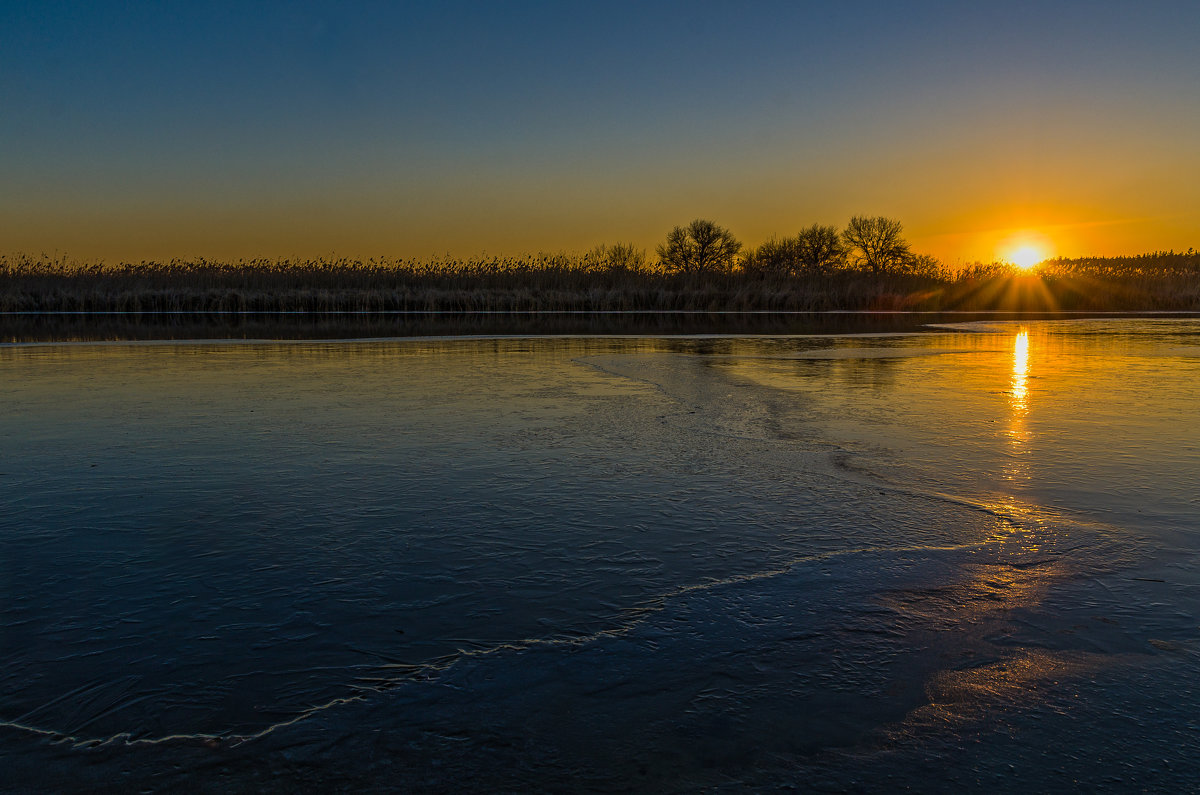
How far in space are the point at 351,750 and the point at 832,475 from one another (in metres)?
2.97

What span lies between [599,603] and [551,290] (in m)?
26.4

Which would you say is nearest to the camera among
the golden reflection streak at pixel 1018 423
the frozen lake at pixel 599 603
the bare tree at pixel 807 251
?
the frozen lake at pixel 599 603

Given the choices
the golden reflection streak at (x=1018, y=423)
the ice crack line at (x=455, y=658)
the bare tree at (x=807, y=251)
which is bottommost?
the ice crack line at (x=455, y=658)

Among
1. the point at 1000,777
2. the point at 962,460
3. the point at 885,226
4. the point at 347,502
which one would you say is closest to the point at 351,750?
the point at 1000,777

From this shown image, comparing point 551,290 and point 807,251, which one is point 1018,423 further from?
point 807,251

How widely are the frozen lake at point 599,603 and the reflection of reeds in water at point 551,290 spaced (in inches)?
873

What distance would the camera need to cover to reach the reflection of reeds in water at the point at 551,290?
26641 millimetres

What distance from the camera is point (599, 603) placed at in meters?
2.57

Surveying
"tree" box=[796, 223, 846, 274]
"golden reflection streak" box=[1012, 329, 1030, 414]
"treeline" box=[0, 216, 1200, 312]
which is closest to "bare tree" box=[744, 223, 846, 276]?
"tree" box=[796, 223, 846, 274]

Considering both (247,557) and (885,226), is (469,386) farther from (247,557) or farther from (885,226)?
(885,226)

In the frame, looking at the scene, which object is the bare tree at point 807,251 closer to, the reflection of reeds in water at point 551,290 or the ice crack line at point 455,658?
the reflection of reeds in water at point 551,290

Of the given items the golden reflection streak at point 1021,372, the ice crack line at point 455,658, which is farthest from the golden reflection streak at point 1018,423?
the ice crack line at point 455,658

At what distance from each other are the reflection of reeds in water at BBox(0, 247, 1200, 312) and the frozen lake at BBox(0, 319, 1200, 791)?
873 inches

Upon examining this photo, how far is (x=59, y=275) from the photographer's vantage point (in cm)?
2842
